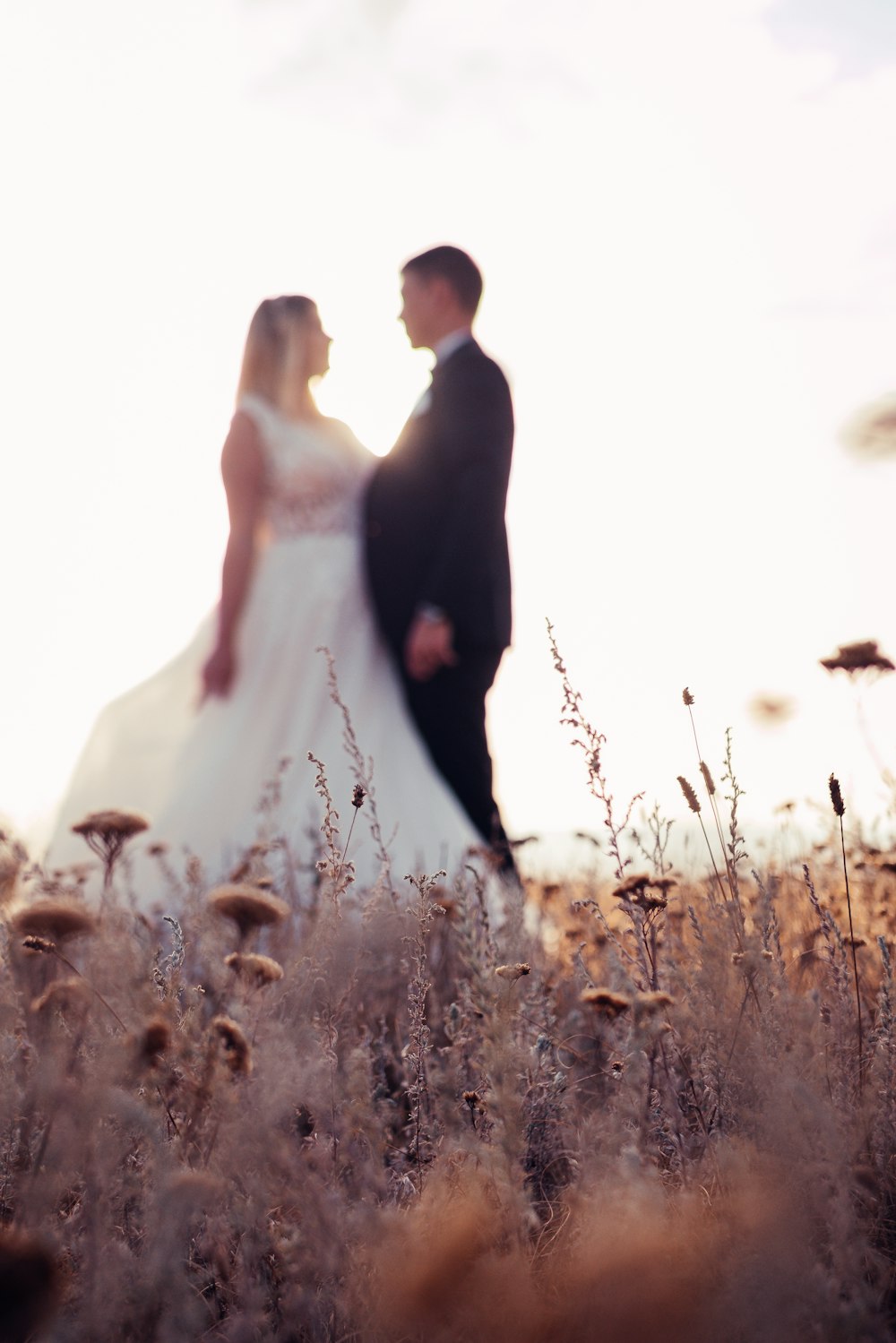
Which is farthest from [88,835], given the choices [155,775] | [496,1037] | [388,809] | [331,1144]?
[155,775]

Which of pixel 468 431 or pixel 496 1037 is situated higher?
pixel 468 431

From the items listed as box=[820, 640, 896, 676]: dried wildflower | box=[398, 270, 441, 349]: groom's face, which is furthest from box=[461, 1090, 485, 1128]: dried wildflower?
box=[398, 270, 441, 349]: groom's face

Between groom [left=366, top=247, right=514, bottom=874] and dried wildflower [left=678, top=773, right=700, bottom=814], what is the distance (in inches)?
89.8

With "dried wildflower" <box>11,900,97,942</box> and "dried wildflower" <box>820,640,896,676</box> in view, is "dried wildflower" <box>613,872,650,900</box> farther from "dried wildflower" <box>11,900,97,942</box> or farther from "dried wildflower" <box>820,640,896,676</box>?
"dried wildflower" <box>11,900,97,942</box>

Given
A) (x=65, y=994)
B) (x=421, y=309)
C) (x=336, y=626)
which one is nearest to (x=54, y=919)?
(x=65, y=994)

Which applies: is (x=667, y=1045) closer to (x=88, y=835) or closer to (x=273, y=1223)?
(x=273, y=1223)

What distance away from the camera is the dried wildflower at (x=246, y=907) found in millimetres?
1301

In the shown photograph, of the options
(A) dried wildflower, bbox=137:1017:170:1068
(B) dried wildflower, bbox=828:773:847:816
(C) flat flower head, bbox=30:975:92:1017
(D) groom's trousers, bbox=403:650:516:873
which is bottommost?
(A) dried wildflower, bbox=137:1017:170:1068

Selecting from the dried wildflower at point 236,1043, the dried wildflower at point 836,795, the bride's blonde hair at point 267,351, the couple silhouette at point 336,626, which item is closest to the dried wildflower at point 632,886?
the dried wildflower at point 836,795

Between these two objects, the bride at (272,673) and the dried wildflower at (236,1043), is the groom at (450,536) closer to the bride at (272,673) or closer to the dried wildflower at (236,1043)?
the bride at (272,673)

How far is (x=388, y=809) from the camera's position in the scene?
4355mm

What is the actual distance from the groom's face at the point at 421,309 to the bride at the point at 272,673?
1.99ft

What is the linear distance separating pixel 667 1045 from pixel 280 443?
3.74 metres

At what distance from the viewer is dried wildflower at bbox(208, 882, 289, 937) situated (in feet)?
4.27
